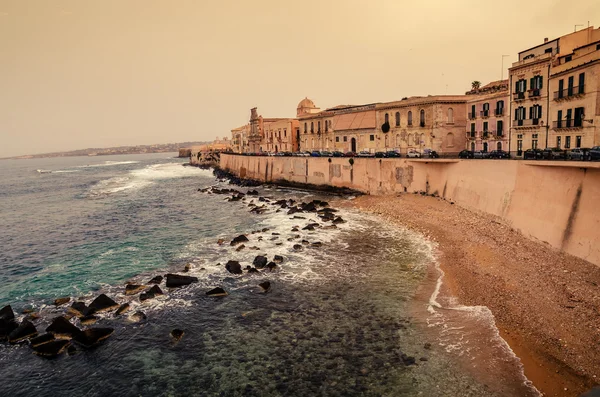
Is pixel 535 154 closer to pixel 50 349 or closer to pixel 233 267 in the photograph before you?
pixel 233 267

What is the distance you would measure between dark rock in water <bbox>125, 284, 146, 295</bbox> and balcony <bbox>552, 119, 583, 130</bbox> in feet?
109

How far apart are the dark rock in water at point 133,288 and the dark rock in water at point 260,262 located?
6737 mm

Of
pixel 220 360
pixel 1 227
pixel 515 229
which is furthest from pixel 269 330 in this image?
pixel 1 227

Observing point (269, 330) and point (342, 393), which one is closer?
point (342, 393)

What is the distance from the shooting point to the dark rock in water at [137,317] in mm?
17484

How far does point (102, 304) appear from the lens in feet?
61.2

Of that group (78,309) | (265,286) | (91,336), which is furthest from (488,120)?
(91,336)

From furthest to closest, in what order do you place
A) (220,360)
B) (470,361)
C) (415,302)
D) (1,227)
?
(1,227) → (415,302) → (220,360) → (470,361)

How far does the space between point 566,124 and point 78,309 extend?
36752mm

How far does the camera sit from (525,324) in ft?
49.4

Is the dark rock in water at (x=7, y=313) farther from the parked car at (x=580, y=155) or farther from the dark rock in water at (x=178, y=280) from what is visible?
the parked car at (x=580, y=155)

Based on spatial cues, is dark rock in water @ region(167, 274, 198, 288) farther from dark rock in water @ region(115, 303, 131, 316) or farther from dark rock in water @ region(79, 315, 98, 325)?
dark rock in water @ region(79, 315, 98, 325)

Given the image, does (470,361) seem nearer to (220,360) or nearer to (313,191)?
(220,360)

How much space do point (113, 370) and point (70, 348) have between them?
3031 mm
